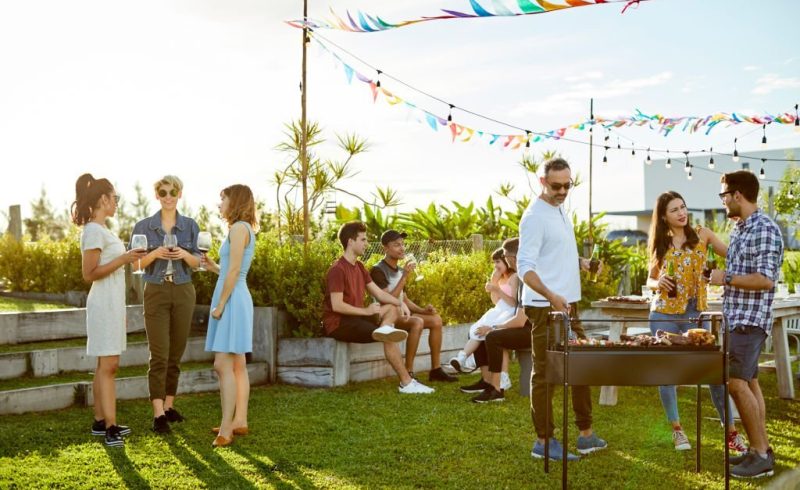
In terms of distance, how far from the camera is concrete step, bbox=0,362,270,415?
649 centimetres

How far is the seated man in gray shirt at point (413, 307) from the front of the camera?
8273 millimetres

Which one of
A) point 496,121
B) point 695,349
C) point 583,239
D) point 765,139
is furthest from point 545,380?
point 583,239

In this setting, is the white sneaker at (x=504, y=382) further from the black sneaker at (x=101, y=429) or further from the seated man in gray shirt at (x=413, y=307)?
the black sneaker at (x=101, y=429)

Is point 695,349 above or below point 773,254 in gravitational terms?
below

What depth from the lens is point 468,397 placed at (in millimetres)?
7715

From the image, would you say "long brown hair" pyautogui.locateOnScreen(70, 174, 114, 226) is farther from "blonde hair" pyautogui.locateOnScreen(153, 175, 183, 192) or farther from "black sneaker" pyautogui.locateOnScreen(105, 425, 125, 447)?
"black sneaker" pyautogui.locateOnScreen(105, 425, 125, 447)

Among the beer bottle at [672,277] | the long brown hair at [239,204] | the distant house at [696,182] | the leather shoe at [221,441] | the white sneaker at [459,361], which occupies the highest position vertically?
the distant house at [696,182]

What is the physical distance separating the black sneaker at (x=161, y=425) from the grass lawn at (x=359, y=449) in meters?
0.06

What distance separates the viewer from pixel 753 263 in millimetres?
5047

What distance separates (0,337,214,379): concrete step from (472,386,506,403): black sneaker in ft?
10.0

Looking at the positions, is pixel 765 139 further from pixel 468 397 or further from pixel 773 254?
pixel 773 254

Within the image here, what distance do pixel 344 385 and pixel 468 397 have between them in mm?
1206

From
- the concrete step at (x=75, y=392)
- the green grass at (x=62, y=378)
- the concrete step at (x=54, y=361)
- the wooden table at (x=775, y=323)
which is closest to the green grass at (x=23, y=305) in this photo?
the concrete step at (x=54, y=361)

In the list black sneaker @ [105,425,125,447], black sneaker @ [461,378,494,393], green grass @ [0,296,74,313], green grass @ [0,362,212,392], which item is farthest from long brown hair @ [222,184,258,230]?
green grass @ [0,296,74,313]
